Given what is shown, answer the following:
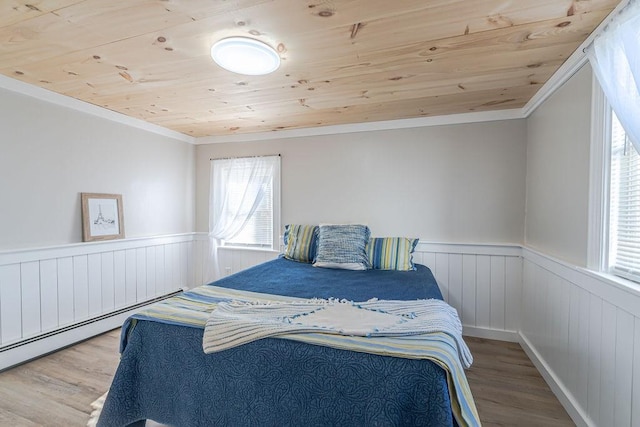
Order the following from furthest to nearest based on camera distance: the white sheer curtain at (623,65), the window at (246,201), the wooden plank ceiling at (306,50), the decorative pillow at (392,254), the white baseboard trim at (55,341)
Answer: the window at (246,201), the decorative pillow at (392,254), the white baseboard trim at (55,341), the wooden plank ceiling at (306,50), the white sheer curtain at (623,65)

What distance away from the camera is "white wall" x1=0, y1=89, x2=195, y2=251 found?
2.33m

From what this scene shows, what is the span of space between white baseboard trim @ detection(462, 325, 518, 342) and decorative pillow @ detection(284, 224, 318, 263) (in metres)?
1.72

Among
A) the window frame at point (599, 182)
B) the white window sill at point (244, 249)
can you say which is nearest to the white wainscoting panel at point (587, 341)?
the window frame at point (599, 182)

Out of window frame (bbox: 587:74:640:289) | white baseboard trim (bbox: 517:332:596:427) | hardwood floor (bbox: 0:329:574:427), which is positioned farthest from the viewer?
hardwood floor (bbox: 0:329:574:427)

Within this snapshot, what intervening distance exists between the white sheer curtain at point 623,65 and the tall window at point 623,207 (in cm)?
25

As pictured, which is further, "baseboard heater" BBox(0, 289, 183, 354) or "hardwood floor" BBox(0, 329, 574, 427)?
"baseboard heater" BBox(0, 289, 183, 354)

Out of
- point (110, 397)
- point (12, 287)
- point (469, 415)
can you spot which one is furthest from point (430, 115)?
point (12, 287)

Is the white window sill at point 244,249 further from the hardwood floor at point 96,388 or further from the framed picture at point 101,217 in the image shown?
the hardwood floor at point 96,388

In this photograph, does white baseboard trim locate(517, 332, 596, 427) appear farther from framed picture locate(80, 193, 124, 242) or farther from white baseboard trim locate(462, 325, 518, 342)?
framed picture locate(80, 193, 124, 242)

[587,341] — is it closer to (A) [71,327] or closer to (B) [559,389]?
(B) [559,389]

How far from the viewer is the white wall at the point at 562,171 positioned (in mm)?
1786

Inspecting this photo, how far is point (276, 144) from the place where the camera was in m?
3.74

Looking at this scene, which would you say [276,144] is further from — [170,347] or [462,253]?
[170,347]

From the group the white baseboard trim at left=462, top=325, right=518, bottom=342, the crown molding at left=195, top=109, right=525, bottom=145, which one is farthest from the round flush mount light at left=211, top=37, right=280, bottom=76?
the white baseboard trim at left=462, top=325, right=518, bottom=342
